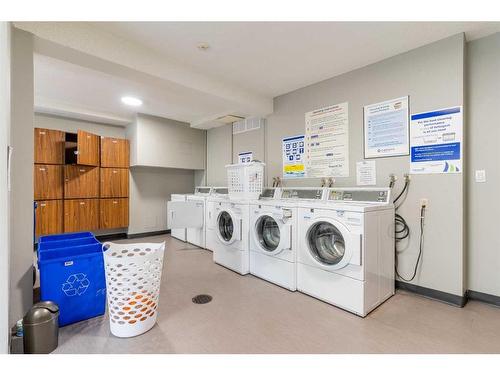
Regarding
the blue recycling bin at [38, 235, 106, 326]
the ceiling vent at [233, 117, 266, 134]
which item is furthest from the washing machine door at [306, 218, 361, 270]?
the ceiling vent at [233, 117, 266, 134]

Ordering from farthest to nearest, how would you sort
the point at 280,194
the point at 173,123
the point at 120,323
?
1. the point at 173,123
2. the point at 280,194
3. the point at 120,323

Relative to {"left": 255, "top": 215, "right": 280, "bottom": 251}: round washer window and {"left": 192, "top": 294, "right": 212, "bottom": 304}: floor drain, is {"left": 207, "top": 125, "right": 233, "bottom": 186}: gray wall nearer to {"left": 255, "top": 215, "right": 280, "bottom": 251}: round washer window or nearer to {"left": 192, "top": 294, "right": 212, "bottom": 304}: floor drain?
{"left": 255, "top": 215, "right": 280, "bottom": 251}: round washer window

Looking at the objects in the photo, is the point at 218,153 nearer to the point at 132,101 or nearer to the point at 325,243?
the point at 132,101

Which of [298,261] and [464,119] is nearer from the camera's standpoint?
[464,119]

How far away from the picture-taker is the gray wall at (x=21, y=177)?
180cm

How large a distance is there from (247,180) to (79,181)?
9.90 feet

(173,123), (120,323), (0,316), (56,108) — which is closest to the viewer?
(0,316)

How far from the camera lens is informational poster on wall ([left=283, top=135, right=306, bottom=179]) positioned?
3398mm

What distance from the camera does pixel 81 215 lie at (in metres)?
4.21

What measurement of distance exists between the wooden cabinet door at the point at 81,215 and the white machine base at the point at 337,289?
12.2ft
